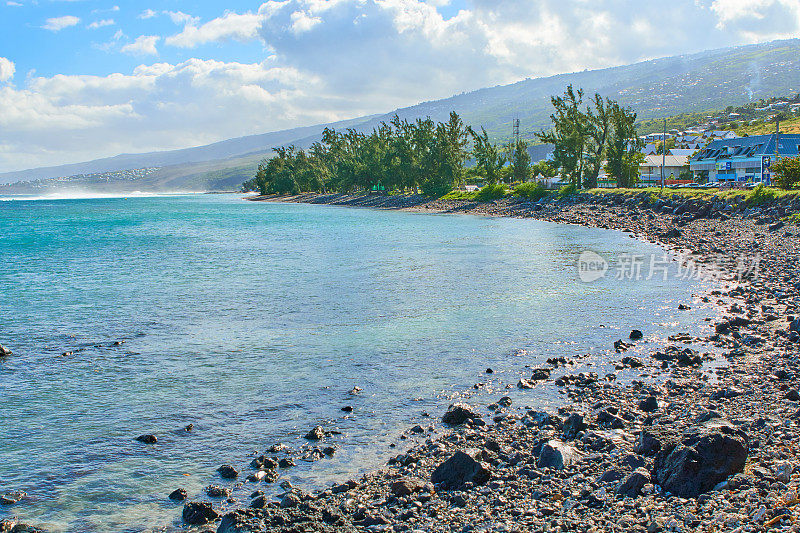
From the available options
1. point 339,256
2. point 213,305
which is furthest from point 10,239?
point 213,305

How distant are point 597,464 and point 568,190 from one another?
105159 millimetres

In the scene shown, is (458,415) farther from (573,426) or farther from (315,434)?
(315,434)

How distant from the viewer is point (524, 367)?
1938cm

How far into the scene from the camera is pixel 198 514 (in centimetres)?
1090

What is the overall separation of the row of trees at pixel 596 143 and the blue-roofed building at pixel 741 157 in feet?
70.2

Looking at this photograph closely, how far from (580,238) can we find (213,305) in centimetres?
4003

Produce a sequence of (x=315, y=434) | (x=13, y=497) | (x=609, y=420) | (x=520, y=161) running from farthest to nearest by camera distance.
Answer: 1. (x=520, y=161)
2. (x=315, y=434)
3. (x=609, y=420)
4. (x=13, y=497)

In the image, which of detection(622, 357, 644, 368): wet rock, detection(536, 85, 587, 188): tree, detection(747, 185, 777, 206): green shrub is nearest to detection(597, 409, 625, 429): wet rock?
detection(622, 357, 644, 368): wet rock

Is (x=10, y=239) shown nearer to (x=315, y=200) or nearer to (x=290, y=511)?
(x=290, y=511)

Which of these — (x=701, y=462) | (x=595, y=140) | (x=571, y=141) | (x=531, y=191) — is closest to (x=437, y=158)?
(x=531, y=191)

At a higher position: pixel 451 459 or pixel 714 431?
pixel 714 431

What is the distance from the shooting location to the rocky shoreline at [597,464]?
9633mm

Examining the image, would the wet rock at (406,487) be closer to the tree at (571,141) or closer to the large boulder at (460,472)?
the large boulder at (460,472)

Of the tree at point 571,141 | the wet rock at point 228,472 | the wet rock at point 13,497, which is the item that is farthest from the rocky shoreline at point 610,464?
the tree at point 571,141
